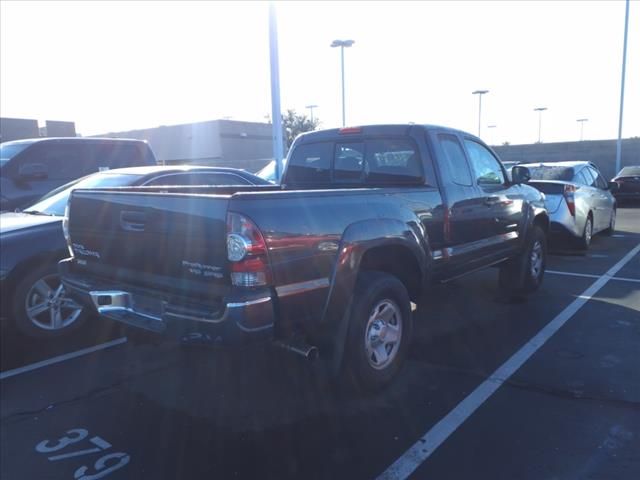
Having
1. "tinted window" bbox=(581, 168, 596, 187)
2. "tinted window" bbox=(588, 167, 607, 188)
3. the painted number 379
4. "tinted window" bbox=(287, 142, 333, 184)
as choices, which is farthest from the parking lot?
"tinted window" bbox=(588, 167, 607, 188)

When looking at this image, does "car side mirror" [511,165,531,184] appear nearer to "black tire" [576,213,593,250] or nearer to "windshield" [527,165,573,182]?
"black tire" [576,213,593,250]

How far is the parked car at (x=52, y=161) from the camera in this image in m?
7.86

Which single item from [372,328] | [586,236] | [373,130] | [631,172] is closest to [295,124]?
[631,172]

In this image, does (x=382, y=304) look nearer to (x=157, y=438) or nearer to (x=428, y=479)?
(x=428, y=479)

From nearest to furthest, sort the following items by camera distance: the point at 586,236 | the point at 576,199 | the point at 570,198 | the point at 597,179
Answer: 1. the point at 570,198
2. the point at 576,199
3. the point at 586,236
4. the point at 597,179

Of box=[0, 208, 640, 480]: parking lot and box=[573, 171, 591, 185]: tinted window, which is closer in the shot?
box=[0, 208, 640, 480]: parking lot

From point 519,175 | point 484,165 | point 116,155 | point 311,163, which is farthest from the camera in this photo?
point 116,155

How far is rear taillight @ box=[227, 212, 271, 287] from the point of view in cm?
302

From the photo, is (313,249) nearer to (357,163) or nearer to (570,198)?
(357,163)

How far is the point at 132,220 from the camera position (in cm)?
364

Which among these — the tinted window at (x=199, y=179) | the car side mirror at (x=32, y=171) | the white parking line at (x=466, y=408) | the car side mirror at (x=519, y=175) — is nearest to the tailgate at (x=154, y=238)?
the white parking line at (x=466, y=408)

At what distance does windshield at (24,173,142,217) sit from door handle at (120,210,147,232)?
240 cm

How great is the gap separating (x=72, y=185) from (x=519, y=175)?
540 cm

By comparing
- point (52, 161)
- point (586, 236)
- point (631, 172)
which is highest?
point (52, 161)
